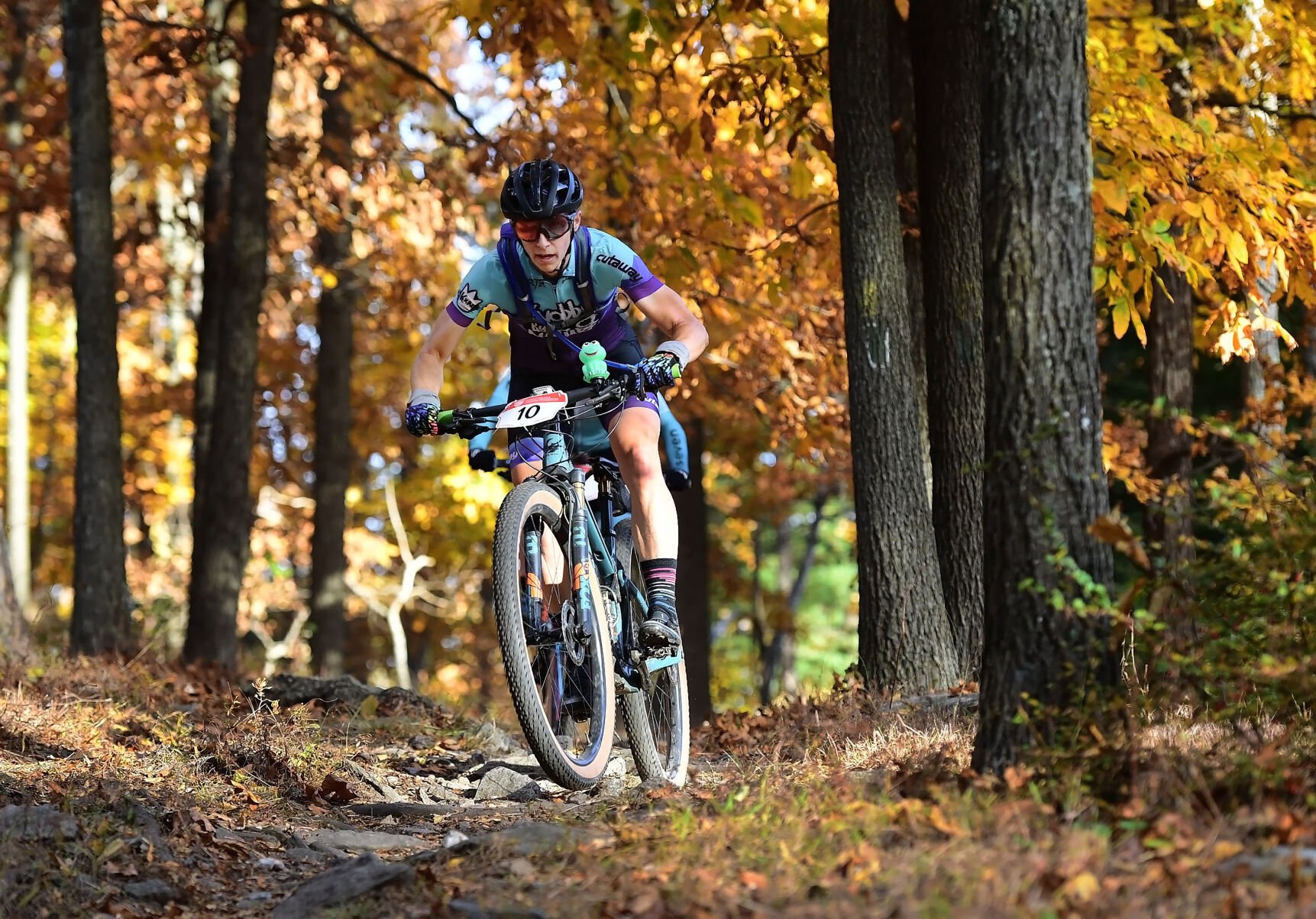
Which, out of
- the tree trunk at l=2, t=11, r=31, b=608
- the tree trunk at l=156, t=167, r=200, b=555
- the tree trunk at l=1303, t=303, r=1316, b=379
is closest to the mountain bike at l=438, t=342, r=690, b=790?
the tree trunk at l=1303, t=303, r=1316, b=379

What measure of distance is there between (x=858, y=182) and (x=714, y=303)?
4039 mm

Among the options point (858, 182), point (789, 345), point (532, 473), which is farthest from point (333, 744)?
point (789, 345)

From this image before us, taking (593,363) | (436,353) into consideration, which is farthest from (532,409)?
(436,353)

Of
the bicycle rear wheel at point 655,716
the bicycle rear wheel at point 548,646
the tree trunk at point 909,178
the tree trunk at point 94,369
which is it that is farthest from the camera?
the tree trunk at point 94,369

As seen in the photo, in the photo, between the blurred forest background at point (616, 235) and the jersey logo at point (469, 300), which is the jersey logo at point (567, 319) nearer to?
the jersey logo at point (469, 300)

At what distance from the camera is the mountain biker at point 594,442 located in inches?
232

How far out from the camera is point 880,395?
734 cm

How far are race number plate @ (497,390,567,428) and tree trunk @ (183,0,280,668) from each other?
6722 millimetres

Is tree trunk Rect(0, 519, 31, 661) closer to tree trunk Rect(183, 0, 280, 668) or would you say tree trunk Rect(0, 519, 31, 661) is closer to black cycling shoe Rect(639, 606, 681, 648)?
tree trunk Rect(183, 0, 280, 668)

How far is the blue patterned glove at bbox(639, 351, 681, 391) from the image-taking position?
541 centimetres

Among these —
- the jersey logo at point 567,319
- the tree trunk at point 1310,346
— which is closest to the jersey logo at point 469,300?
the jersey logo at point 567,319

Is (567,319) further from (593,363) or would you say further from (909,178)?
(909,178)

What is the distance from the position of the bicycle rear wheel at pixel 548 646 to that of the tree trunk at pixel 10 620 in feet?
14.0

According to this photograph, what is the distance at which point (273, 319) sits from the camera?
23625 millimetres
